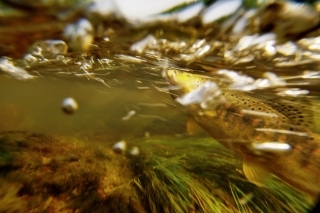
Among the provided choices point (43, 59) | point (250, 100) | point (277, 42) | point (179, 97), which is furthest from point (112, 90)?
point (277, 42)

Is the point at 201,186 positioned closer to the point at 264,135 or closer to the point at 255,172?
the point at 255,172

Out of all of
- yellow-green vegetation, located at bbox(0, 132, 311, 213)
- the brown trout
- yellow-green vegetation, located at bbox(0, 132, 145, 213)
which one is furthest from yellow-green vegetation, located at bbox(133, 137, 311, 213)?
the brown trout

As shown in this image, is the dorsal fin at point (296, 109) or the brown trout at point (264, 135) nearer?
the brown trout at point (264, 135)

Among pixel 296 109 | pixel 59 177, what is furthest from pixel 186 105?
pixel 59 177

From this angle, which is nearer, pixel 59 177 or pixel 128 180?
pixel 59 177

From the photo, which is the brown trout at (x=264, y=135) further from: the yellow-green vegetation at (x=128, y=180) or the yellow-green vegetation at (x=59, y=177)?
the yellow-green vegetation at (x=59, y=177)

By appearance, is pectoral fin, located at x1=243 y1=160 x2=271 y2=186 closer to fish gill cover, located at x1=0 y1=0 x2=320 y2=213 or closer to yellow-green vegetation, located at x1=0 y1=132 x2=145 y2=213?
fish gill cover, located at x1=0 y1=0 x2=320 y2=213

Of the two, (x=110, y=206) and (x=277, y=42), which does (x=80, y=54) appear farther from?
(x=277, y=42)

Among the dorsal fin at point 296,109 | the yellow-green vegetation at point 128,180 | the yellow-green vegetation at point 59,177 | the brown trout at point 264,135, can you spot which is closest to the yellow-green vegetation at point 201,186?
the yellow-green vegetation at point 128,180
